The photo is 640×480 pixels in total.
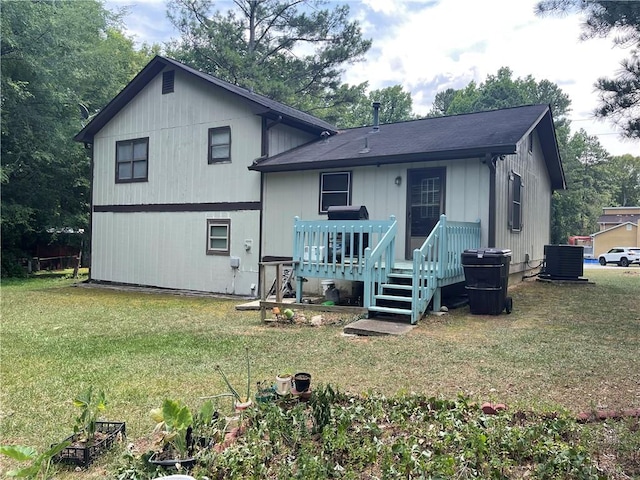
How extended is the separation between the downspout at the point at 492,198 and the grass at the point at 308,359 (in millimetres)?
1244

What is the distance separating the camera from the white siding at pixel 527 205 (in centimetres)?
875

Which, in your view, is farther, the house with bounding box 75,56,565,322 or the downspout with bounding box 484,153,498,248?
the downspout with bounding box 484,153,498,248

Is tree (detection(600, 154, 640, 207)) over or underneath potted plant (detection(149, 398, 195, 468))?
over

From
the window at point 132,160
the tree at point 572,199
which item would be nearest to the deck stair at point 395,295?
the window at point 132,160

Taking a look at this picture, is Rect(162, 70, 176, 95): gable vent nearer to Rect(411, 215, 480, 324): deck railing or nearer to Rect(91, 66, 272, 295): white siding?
Rect(91, 66, 272, 295): white siding

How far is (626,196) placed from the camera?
182ft

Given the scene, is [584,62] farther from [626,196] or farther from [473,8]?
[626,196]

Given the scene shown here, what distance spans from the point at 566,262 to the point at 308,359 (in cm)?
915

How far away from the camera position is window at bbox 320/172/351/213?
31.1 feet

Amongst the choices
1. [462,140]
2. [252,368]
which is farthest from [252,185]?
[252,368]

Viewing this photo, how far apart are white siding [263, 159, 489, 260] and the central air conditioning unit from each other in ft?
14.1

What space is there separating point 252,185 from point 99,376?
696 centimetres

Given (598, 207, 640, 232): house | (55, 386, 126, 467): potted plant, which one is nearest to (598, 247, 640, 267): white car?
(598, 207, 640, 232): house

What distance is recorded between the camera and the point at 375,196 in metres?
9.19
